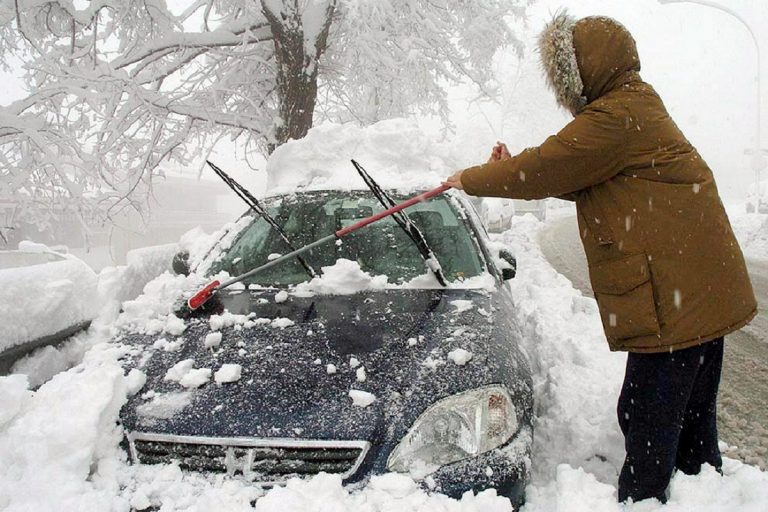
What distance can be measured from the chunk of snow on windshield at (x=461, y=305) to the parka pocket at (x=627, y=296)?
28.3 inches

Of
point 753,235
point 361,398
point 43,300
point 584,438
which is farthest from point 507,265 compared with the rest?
point 753,235

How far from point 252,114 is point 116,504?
24.7 ft

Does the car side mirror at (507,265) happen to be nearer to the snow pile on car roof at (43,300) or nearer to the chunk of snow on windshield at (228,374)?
the chunk of snow on windshield at (228,374)

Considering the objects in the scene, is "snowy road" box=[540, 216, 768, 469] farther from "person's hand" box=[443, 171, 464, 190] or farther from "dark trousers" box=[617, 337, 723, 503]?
"person's hand" box=[443, 171, 464, 190]

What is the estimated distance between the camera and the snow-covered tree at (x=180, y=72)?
633cm

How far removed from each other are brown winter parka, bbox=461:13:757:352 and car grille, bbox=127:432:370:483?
106 centimetres

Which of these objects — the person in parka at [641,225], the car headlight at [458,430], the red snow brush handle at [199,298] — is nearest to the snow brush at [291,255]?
the red snow brush handle at [199,298]

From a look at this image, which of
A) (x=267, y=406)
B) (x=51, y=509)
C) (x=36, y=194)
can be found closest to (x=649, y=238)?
(x=267, y=406)

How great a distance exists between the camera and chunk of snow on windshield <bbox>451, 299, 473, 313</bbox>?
8.10 feet

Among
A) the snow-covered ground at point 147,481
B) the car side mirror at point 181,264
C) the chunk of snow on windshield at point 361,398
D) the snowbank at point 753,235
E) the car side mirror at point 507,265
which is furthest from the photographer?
the snowbank at point 753,235

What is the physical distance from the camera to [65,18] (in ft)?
20.8

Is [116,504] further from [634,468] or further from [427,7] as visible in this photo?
[427,7]

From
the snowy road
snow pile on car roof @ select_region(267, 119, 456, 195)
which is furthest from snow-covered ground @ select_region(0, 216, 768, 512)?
snow pile on car roof @ select_region(267, 119, 456, 195)

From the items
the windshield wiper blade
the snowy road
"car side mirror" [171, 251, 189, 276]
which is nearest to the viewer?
the snowy road
